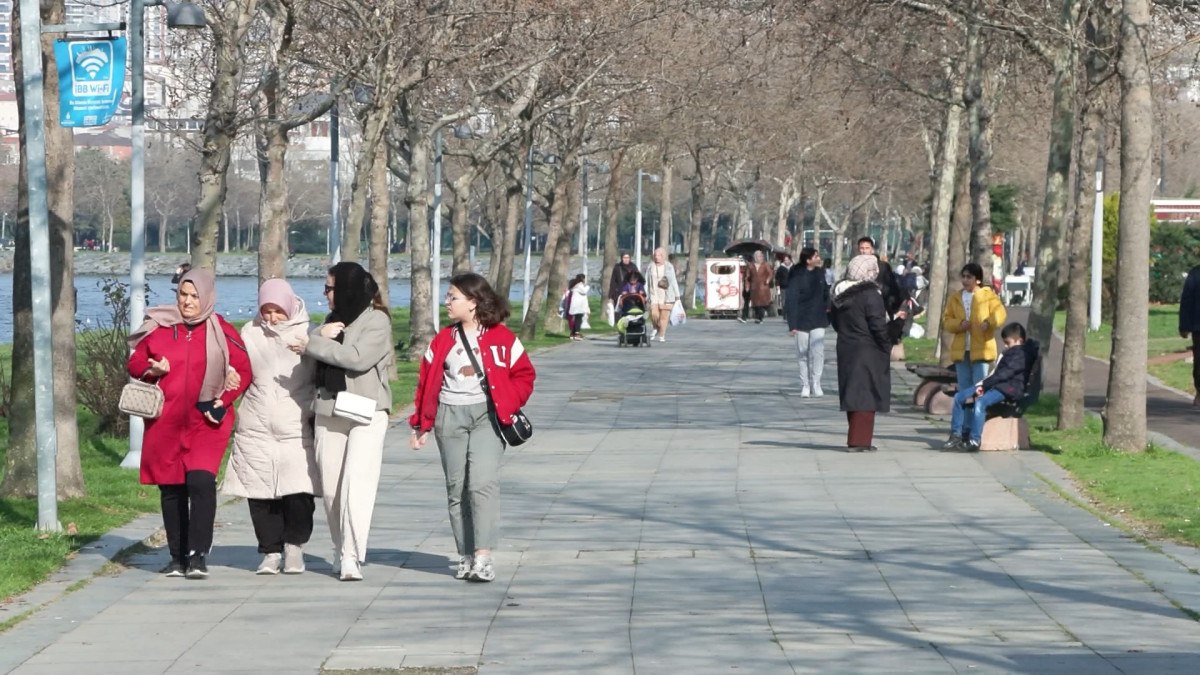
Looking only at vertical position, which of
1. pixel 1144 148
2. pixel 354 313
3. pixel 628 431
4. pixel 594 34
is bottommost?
pixel 628 431

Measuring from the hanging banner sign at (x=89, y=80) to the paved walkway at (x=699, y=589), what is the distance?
2795 millimetres

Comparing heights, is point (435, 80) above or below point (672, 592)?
above

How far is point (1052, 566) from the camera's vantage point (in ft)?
32.6

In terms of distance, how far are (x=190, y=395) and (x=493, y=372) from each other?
1563mm

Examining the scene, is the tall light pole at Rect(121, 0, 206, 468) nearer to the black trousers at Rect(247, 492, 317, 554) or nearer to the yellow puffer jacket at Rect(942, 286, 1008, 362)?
the black trousers at Rect(247, 492, 317, 554)

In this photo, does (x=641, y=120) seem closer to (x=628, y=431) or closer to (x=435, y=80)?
(x=435, y=80)

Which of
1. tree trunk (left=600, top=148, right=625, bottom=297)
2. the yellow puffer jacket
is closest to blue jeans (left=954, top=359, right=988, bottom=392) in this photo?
the yellow puffer jacket

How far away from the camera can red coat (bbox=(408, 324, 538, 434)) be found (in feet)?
31.3

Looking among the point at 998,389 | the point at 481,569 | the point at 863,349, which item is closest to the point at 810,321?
the point at 863,349

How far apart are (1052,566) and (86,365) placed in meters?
12.7

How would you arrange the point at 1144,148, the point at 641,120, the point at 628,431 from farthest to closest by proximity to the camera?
1. the point at 641,120
2. the point at 628,431
3. the point at 1144,148

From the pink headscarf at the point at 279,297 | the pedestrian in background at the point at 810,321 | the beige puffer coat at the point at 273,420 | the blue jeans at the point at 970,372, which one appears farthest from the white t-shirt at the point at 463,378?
the pedestrian in background at the point at 810,321

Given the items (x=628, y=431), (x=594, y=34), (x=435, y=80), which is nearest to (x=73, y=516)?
(x=628, y=431)

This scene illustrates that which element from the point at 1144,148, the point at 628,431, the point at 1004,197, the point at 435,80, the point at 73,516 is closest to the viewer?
the point at 73,516
